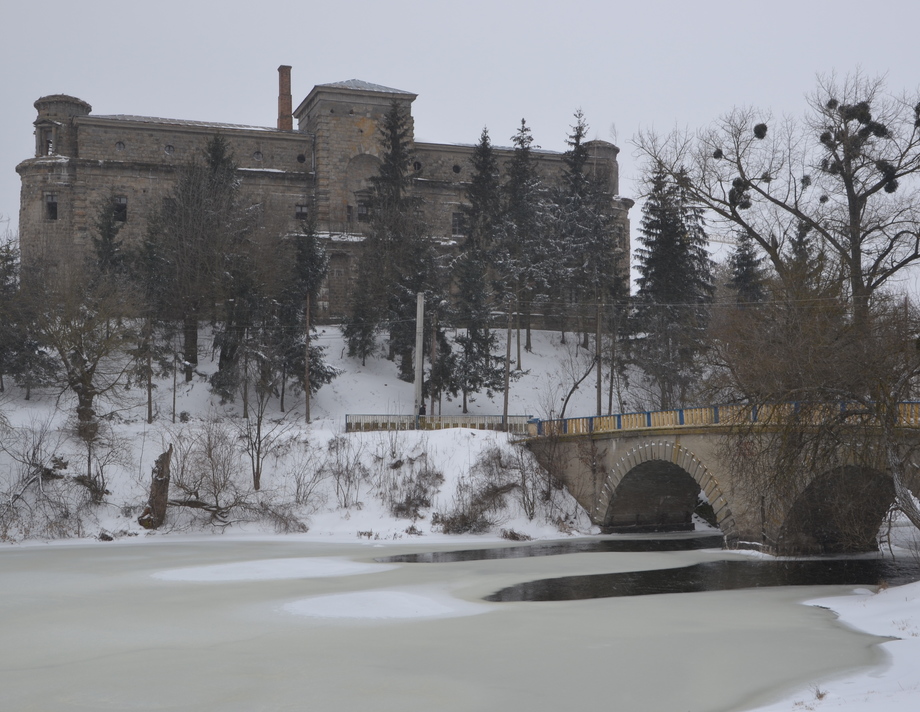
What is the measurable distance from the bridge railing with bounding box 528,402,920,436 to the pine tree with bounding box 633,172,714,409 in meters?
11.9

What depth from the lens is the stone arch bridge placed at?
2400 centimetres

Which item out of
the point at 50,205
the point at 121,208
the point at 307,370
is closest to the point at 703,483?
the point at 307,370

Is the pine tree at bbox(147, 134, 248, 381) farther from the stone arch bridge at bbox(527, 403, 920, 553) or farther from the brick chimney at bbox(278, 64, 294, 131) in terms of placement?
the stone arch bridge at bbox(527, 403, 920, 553)

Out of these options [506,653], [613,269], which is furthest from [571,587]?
[613,269]

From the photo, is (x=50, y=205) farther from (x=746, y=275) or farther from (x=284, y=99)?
(x=746, y=275)

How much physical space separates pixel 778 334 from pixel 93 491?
79.7 ft

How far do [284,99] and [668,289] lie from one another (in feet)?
106

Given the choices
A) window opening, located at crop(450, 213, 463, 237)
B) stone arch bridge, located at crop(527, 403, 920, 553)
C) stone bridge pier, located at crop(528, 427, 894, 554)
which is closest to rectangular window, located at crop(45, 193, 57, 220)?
window opening, located at crop(450, 213, 463, 237)

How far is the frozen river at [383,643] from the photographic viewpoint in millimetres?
13023

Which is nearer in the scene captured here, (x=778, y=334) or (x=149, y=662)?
(x=149, y=662)

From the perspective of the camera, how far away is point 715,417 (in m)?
29.6

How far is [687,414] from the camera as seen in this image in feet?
101

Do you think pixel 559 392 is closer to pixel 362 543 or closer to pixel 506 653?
pixel 362 543

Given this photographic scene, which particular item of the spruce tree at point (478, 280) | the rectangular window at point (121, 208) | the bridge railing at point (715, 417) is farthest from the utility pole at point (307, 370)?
the rectangular window at point (121, 208)
